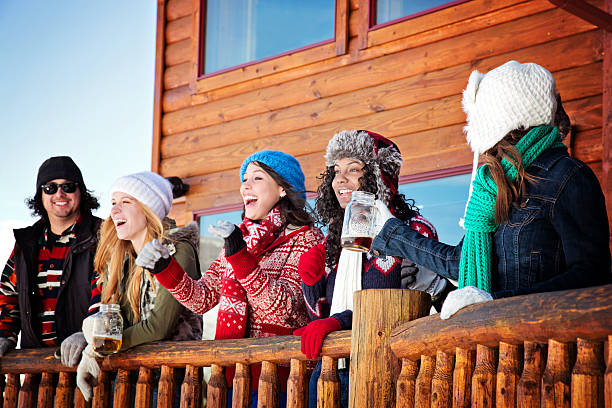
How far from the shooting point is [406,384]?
8.65 ft

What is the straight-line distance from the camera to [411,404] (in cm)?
261

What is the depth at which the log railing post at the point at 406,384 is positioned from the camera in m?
2.62

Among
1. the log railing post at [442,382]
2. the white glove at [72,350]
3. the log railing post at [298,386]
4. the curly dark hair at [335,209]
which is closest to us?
the log railing post at [442,382]

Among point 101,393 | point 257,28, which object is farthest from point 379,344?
point 257,28

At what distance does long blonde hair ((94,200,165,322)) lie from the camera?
13.4 feet

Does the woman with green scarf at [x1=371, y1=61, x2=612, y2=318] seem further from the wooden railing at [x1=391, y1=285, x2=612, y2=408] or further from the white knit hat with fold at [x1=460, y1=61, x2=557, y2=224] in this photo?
the wooden railing at [x1=391, y1=285, x2=612, y2=408]

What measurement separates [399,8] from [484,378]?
3848 millimetres

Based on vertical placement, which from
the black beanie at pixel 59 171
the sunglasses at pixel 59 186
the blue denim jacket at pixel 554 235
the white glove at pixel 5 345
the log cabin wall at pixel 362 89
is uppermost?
the log cabin wall at pixel 362 89

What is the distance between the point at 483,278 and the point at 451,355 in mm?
244

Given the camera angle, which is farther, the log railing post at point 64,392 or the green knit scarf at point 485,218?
the log railing post at point 64,392

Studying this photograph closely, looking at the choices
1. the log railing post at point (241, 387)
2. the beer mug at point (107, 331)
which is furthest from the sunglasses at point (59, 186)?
the log railing post at point (241, 387)

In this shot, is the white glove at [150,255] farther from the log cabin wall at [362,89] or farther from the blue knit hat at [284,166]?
the log cabin wall at [362,89]

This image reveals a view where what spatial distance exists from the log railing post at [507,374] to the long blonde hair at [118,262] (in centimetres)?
221

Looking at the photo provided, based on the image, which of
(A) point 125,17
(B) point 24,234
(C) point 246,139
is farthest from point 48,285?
(A) point 125,17
